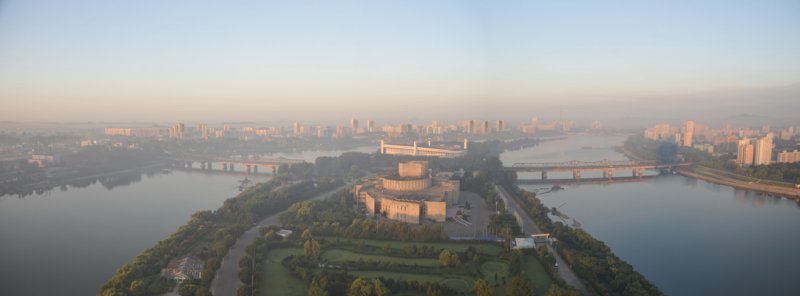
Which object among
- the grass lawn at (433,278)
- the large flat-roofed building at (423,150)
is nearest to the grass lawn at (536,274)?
the grass lawn at (433,278)

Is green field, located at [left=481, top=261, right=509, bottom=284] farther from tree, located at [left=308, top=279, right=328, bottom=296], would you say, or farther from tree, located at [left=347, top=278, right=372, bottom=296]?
tree, located at [left=308, top=279, right=328, bottom=296]

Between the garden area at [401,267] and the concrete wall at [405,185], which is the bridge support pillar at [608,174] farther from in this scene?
the garden area at [401,267]

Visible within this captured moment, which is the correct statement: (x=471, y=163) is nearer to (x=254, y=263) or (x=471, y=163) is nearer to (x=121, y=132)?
(x=254, y=263)

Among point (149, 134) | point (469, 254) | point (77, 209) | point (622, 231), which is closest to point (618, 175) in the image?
point (622, 231)

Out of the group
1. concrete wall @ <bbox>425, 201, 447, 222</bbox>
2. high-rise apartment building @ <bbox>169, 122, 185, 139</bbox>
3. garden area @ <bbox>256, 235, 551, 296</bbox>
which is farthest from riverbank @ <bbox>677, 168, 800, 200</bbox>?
high-rise apartment building @ <bbox>169, 122, 185, 139</bbox>

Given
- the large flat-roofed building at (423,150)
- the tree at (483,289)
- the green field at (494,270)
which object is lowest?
the green field at (494,270)
